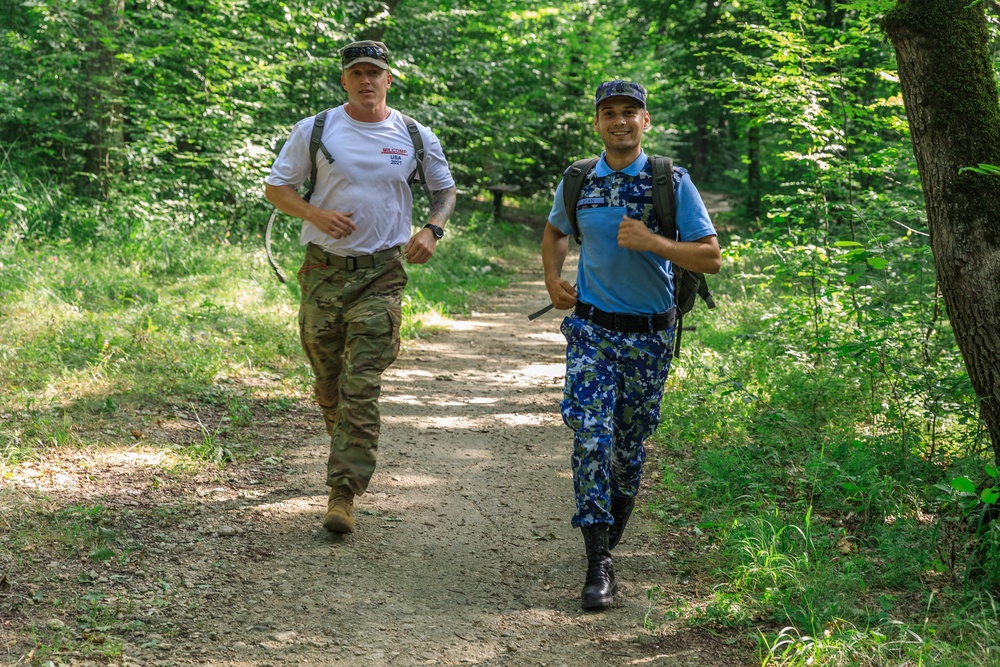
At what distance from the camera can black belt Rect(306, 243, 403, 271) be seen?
4859 mm

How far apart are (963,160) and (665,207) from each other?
1390 mm

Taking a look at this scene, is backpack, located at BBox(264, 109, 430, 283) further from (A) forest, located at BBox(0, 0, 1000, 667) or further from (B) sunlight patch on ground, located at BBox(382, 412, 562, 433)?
(B) sunlight patch on ground, located at BBox(382, 412, 562, 433)

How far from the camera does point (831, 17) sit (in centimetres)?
1378

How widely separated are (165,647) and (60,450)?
2394 millimetres

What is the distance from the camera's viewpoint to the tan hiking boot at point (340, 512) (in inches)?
181

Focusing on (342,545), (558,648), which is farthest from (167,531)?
(558,648)

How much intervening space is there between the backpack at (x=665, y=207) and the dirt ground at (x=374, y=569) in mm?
1285

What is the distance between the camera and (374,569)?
4328 mm

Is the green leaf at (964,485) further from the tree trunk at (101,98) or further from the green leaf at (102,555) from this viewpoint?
the tree trunk at (101,98)

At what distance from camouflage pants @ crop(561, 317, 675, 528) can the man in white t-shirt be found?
1163 mm

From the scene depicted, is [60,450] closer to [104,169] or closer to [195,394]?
[195,394]

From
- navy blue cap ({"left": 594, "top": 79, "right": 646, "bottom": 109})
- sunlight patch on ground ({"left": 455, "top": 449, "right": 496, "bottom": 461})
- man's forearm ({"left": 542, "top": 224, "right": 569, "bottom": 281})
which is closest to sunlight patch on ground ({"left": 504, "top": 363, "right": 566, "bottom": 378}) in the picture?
sunlight patch on ground ({"left": 455, "top": 449, "right": 496, "bottom": 461})

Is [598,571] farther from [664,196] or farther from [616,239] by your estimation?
[664,196]

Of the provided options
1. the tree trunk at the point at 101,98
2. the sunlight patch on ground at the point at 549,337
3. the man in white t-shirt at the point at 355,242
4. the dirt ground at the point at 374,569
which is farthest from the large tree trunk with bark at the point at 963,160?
the tree trunk at the point at 101,98
